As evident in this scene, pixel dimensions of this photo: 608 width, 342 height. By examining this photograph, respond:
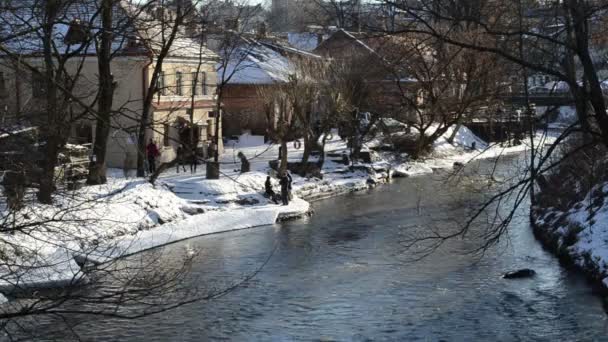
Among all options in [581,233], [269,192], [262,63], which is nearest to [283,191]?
[269,192]

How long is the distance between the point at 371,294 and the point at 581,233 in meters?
6.74

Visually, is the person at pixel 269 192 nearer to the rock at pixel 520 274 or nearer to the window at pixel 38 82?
the rock at pixel 520 274

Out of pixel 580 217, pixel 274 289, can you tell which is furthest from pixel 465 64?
pixel 274 289

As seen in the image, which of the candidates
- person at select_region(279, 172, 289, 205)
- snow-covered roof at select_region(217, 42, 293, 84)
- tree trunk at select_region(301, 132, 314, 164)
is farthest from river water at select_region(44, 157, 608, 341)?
snow-covered roof at select_region(217, 42, 293, 84)

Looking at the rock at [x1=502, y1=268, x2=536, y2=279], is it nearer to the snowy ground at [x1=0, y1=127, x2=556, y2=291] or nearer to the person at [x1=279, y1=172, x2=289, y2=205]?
the snowy ground at [x1=0, y1=127, x2=556, y2=291]

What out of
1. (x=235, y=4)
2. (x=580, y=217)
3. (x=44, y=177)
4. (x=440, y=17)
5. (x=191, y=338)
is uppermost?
(x=235, y=4)

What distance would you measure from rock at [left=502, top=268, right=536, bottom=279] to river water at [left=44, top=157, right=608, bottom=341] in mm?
174

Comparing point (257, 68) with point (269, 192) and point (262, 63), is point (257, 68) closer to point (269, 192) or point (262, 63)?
point (262, 63)

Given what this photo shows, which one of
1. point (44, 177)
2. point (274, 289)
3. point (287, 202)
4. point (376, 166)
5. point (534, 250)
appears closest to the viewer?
point (44, 177)

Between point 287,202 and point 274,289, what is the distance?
10.7 m

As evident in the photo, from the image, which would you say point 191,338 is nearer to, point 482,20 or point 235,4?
point 482,20

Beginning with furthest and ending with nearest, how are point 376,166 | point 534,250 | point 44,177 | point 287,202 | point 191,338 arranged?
point 376,166
point 287,202
point 534,250
point 191,338
point 44,177

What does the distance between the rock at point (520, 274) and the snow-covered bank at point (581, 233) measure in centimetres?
129

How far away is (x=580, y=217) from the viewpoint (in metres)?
20.1
